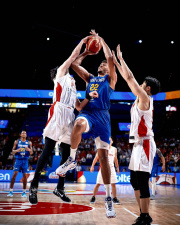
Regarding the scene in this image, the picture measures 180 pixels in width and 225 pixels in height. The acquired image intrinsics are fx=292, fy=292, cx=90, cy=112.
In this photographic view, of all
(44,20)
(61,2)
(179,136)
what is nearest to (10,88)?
(44,20)

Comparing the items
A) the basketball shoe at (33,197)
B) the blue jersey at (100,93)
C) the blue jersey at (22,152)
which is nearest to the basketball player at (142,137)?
the blue jersey at (100,93)

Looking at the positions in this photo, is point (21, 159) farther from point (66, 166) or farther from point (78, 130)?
point (78, 130)

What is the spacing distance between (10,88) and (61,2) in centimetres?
1190

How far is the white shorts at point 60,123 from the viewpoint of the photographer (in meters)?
4.29

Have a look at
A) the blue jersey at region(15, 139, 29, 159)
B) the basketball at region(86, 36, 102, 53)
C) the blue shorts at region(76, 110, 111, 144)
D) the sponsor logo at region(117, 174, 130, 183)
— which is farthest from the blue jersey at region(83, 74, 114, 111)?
the sponsor logo at region(117, 174, 130, 183)

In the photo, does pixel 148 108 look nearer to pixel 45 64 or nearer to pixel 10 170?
pixel 10 170

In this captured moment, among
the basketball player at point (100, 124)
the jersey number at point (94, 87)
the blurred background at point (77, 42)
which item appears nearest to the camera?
the basketball player at point (100, 124)

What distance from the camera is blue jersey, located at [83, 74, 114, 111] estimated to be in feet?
14.8

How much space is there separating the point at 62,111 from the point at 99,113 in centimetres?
57

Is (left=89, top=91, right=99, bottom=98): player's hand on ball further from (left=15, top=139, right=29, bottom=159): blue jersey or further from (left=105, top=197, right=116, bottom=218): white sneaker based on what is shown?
(left=15, top=139, right=29, bottom=159): blue jersey

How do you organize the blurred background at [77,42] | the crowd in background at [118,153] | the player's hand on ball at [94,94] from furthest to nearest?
the crowd in background at [118,153] → the blurred background at [77,42] → the player's hand on ball at [94,94]

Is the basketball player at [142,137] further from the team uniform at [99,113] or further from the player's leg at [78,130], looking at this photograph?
the player's leg at [78,130]

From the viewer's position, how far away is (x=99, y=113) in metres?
4.47

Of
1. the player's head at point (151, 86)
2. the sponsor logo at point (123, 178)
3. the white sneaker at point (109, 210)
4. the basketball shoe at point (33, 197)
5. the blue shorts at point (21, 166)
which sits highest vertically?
the player's head at point (151, 86)
